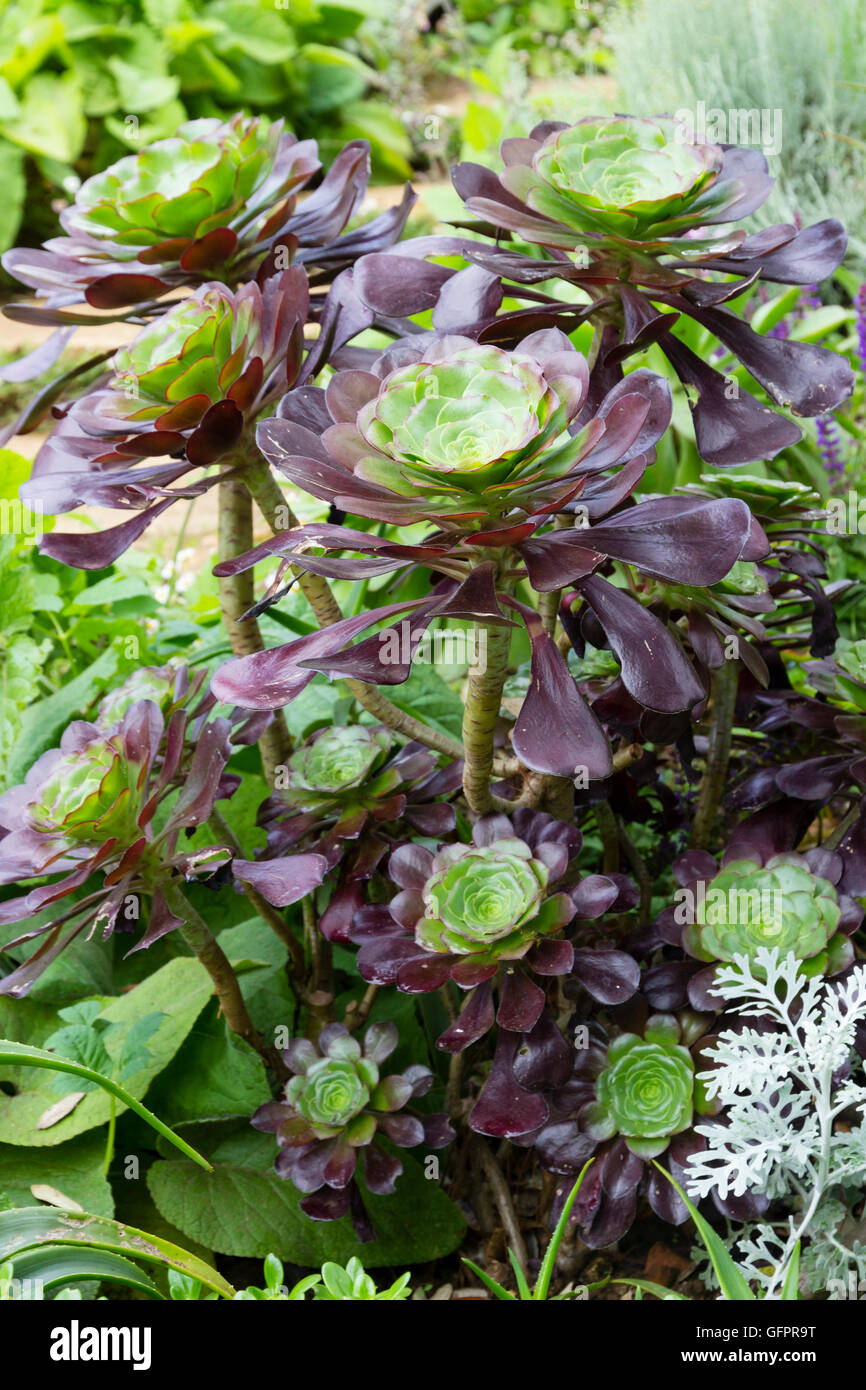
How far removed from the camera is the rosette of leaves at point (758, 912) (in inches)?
40.9

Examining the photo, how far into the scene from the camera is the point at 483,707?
96 cm

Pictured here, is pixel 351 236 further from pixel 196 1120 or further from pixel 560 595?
pixel 196 1120

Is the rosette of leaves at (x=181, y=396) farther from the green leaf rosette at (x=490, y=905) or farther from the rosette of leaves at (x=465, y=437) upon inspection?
the green leaf rosette at (x=490, y=905)

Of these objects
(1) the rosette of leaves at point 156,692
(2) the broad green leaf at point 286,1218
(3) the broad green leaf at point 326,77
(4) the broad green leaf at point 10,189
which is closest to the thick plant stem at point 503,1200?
(2) the broad green leaf at point 286,1218

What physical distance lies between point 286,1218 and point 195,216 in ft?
3.29

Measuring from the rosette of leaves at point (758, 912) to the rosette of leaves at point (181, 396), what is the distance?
59 centimetres

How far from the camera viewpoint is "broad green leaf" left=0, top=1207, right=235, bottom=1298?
938 mm

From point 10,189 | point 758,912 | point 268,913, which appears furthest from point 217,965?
point 10,189

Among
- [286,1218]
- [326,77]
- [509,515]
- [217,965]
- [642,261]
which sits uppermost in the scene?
[326,77]

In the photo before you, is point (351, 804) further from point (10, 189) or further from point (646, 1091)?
point (10, 189)

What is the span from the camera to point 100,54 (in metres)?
5.54

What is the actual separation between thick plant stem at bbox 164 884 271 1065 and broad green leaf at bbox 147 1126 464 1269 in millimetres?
Result: 138
